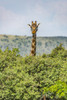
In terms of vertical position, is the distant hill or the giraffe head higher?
the giraffe head

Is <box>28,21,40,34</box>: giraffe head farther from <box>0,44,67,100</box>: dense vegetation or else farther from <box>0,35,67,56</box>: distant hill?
<box>0,35,67,56</box>: distant hill

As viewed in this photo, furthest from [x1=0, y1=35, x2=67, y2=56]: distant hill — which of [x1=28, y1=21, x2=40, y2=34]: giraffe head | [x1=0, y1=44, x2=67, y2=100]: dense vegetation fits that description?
[x1=0, y1=44, x2=67, y2=100]: dense vegetation

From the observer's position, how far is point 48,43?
199 ft

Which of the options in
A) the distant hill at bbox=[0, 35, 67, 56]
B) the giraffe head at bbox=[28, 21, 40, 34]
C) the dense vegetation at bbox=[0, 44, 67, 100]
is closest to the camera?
the dense vegetation at bbox=[0, 44, 67, 100]

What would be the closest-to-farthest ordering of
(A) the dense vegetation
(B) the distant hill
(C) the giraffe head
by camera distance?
(A) the dense vegetation < (C) the giraffe head < (B) the distant hill

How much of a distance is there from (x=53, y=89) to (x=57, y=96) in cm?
50

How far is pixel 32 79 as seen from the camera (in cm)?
1241

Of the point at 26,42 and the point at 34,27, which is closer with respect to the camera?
the point at 34,27

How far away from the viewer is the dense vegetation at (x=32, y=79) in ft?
39.1

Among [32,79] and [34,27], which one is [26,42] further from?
[32,79]

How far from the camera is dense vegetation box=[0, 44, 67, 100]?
11.9 m

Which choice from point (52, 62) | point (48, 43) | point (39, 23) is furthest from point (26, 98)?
point (48, 43)

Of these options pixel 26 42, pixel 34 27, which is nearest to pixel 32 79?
pixel 34 27

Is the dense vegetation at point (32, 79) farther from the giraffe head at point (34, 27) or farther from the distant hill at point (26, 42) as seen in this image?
the distant hill at point (26, 42)
